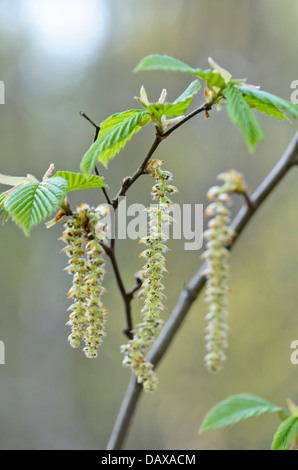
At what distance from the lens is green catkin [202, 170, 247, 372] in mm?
358

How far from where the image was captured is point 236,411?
27.4 inches

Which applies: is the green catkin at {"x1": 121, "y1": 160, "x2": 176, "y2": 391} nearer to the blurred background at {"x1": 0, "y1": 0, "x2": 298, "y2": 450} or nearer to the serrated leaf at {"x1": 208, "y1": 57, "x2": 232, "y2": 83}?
the serrated leaf at {"x1": 208, "y1": 57, "x2": 232, "y2": 83}

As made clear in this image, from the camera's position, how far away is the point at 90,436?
2.64 m

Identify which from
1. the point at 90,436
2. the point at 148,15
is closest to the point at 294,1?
the point at 148,15

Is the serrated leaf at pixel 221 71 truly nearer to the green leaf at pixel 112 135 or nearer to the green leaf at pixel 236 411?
the green leaf at pixel 112 135

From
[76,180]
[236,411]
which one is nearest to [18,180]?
[76,180]

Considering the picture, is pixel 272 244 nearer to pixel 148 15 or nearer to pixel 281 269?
pixel 281 269

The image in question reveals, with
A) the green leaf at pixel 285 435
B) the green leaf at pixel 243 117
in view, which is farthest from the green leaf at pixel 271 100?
the green leaf at pixel 285 435

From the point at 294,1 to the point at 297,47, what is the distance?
24cm

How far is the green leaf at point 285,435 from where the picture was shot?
60 cm

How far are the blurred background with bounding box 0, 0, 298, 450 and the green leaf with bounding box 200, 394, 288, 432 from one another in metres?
1.71

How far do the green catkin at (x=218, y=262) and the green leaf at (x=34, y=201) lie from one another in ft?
0.52

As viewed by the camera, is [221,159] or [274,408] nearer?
[274,408]

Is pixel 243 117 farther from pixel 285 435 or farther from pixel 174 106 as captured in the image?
Answer: pixel 285 435
